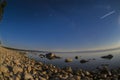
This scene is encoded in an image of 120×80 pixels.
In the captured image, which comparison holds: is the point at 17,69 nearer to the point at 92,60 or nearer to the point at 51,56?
the point at 51,56

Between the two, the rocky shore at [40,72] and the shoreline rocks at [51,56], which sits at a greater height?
the shoreline rocks at [51,56]

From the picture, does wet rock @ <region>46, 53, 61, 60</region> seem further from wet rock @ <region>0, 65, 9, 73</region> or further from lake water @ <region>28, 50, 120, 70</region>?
wet rock @ <region>0, 65, 9, 73</region>

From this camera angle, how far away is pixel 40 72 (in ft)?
8.32

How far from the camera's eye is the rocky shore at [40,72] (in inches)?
94.4

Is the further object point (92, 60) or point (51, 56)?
point (51, 56)

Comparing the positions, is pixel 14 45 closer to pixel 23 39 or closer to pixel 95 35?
pixel 23 39

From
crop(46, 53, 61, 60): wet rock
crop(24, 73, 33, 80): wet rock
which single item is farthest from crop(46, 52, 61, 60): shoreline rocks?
crop(24, 73, 33, 80): wet rock

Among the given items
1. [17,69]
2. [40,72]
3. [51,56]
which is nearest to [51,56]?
[51,56]

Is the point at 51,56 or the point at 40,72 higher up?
the point at 51,56

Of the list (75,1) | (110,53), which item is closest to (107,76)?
(110,53)

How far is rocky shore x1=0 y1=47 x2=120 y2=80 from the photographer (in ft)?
7.87

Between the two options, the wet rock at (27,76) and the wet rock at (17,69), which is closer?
the wet rock at (27,76)

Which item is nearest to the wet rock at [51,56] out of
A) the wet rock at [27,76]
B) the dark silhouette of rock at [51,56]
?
the dark silhouette of rock at [51,56]

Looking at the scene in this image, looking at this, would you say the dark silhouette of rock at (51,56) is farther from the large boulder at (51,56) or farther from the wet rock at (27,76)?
the wet rock at (27,76)
